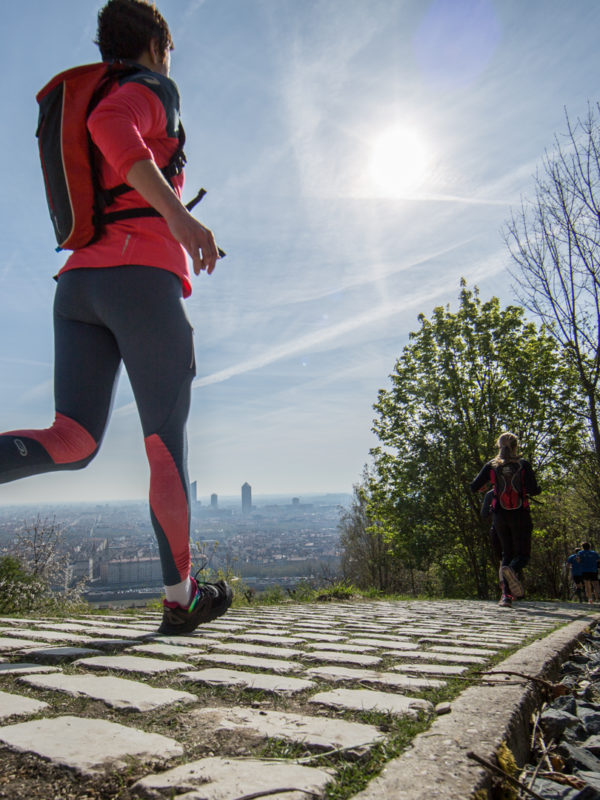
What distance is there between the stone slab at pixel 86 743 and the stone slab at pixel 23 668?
72 centimetres

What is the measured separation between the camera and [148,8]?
280cm

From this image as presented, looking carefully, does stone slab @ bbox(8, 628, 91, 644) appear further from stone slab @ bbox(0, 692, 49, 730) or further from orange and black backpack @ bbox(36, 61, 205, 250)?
orange and black backpack @ bbox(36, 61, 205, 250)

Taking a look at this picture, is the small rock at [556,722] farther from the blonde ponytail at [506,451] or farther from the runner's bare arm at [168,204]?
the blonde ponytail at [506,451]

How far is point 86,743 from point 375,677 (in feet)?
3.72

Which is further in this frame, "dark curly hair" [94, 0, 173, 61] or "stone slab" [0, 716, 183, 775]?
"dark curly hair" [94, 0, 173, 61]

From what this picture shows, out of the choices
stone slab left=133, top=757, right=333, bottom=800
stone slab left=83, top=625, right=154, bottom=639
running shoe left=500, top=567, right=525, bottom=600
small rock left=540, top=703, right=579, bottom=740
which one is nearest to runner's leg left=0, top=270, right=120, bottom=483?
stone slab left=83, top=625, right=154, bottom=639

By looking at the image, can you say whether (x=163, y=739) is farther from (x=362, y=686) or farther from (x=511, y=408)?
(x=511, y=408)

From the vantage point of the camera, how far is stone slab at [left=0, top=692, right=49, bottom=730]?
1438mm

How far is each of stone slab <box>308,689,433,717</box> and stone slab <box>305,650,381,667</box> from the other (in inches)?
21.5

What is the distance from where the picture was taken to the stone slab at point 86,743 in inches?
44.0

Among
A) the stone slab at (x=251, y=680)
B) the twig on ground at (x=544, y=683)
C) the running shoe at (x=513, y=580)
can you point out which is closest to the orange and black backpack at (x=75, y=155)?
the stone slab at (x=251, y=680)

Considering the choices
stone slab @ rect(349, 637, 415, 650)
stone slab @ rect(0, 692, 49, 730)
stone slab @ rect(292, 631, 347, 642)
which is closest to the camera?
stone slab @ rect(0, 692, 49, 730)

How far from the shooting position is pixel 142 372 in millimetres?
2535

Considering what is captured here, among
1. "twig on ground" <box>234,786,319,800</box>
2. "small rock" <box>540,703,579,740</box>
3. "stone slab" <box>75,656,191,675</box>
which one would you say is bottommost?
"small rock" <box>540,703,579,740</box>
